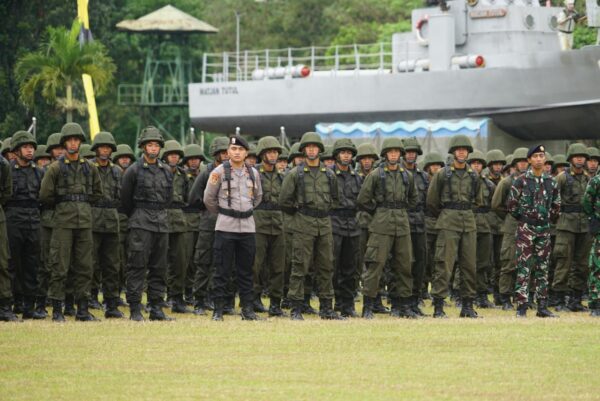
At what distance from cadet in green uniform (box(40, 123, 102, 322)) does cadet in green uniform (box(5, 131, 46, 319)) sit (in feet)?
2.44

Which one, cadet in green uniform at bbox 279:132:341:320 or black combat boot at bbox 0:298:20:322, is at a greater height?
cadet in green uniform at bbox 279:132:341:320

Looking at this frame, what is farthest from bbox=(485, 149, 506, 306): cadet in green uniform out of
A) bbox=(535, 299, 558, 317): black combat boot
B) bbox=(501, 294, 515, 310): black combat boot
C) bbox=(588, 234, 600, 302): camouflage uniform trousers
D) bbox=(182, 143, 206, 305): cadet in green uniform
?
bbox=(182, 143, 206, 305): cadet in green uniform

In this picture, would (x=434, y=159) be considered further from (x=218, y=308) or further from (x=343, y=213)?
(x=218, y=308)

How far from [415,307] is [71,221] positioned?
4093 mm

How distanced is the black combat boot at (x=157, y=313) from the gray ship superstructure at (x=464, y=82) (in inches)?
673

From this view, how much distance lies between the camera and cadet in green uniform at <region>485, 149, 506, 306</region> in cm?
1736

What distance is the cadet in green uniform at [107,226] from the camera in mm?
14758

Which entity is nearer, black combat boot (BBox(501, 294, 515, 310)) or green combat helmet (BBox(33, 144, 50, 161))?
black combat boot (BBox(501, 294, 515, 310))

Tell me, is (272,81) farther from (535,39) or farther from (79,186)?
(79,186)

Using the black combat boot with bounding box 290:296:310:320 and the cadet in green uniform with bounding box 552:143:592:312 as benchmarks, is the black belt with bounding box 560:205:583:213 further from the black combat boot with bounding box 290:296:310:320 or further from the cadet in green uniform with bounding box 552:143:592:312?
the black combat boot with bounding box 290:296:310:320

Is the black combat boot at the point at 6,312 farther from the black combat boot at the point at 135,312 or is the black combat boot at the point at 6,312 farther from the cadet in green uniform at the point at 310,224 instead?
the cadet in green uniform at the point at 310,224

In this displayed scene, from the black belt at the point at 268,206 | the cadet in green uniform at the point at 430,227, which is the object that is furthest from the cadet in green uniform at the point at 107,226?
the cadet in green uniform at the point at 430,227

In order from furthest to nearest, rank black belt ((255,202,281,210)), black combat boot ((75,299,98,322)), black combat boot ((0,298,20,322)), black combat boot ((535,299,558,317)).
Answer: black belt ((255,202,281,210)), black combat boot ((535,299,558,317)), black combat boot ((75,299,98,322)), black combat boot ((0,298,20,322))

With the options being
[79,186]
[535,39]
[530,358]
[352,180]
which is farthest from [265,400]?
[535,39]
